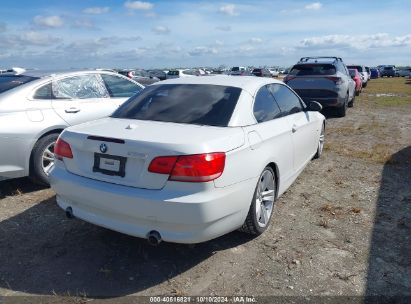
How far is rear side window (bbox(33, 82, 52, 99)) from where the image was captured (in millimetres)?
5400

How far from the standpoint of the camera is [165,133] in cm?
342

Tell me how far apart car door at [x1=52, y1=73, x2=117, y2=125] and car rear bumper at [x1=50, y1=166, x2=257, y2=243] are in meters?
2.35

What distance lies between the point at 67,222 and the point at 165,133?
1837 millimetres

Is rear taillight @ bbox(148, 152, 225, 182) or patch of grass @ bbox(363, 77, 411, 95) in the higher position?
rear taillight @ bbox(148, 152, 225, 182)

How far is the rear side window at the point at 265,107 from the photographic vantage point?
4.14 m

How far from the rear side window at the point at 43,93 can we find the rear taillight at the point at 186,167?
119 inches

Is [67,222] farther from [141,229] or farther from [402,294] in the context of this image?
→ [402,294]

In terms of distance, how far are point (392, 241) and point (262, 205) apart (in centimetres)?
134

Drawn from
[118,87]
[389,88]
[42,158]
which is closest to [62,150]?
[42,158]

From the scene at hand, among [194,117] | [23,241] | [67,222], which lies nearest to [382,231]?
[194,117]

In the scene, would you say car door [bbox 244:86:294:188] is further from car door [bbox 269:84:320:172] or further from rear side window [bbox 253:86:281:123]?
car door [bbox 269:84:320:172]

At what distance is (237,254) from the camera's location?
3750 mm

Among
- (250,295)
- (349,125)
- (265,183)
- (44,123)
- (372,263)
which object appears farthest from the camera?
(349,125)

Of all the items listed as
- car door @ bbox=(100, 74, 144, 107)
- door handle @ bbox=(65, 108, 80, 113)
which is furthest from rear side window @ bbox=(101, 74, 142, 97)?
door handle @ bbox=(65, 108, 80, 113)
